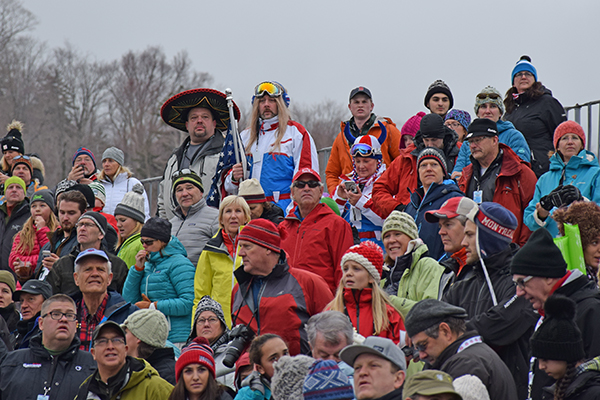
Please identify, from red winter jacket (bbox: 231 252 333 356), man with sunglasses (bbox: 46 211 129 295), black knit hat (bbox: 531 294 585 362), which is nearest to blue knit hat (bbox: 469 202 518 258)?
black knit hat (bbox: 531 294 585 362)

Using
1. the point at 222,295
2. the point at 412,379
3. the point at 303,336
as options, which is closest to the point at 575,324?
the point at 412,379

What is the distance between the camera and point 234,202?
732cm

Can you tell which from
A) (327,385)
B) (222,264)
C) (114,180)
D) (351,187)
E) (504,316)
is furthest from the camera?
(114,180)

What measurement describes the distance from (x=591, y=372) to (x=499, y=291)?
1.11 metres

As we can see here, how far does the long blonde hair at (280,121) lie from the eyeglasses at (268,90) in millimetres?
57

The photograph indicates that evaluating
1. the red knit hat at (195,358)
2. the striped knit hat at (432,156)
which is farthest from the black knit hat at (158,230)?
the striped knit hat at (432,156)

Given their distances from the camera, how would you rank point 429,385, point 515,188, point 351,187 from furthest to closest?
point 351,187, point 515,188, point 429,385

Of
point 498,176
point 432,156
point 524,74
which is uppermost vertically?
point 524,74

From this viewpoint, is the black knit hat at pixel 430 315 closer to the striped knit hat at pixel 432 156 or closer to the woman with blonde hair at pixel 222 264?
the woman with blonde hair at pixel 222 264

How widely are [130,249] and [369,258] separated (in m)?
3.37

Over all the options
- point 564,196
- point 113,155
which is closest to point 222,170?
point 113,155

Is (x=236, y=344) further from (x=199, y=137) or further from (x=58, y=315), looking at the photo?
(x=199, y=137)

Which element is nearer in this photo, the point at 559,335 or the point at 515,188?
the point at 559,335

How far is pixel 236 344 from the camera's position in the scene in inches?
216
